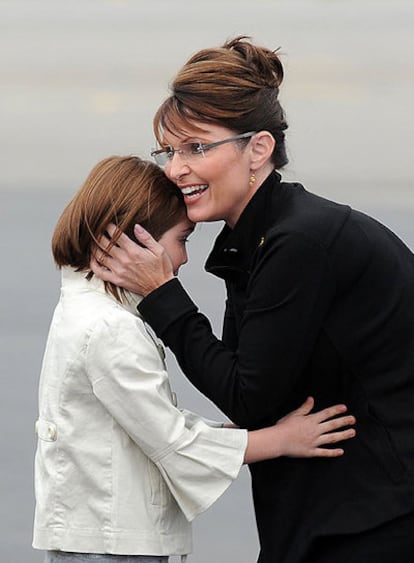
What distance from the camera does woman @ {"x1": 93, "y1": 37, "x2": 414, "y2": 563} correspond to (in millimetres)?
1853

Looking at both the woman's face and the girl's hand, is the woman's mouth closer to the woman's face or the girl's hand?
the woman's face

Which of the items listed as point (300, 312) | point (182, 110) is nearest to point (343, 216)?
point (300, 312)

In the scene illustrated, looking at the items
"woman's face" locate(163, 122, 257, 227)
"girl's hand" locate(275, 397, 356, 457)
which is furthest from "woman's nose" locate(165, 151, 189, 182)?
"girl's hand" locate(275, 397, 356, 457)

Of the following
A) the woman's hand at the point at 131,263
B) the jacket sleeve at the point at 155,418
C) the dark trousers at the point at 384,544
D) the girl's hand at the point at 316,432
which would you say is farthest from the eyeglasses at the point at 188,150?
the dark trousers at the point at 384,544

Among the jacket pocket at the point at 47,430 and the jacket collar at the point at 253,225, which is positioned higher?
the jacket collar at the point at 253,225

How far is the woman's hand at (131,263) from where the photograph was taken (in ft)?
6.29

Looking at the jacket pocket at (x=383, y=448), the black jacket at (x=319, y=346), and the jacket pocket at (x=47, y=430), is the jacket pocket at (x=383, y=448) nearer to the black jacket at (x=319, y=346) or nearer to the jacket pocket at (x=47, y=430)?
the black jacket at (x=319, y=346)

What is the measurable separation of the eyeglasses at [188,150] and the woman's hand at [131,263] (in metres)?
0.11

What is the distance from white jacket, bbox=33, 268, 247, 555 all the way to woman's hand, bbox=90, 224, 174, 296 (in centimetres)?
3

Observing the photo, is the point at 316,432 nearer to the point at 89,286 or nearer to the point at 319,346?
the point at 319,346

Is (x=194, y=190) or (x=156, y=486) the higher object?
(x=194, y=190)

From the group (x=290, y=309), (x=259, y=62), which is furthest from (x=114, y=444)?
(x=259, y=62)

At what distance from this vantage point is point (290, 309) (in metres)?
1.84

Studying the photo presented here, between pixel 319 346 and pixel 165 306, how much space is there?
0.73ft
